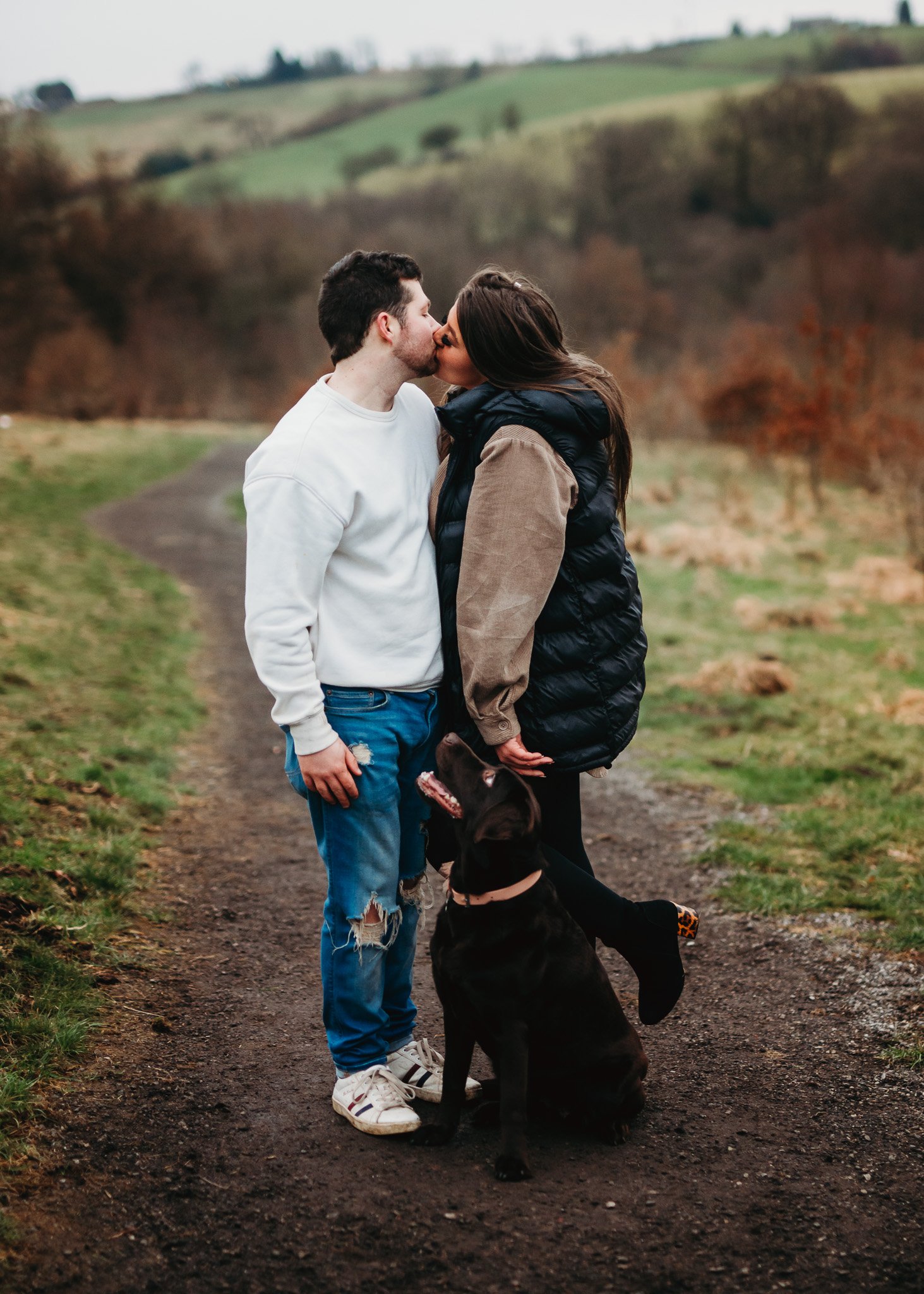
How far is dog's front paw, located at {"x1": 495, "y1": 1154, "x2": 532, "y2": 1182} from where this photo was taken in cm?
287

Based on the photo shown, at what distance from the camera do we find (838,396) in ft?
63.2

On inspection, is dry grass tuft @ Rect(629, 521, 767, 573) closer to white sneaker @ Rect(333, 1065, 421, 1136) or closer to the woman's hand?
the woman's hand

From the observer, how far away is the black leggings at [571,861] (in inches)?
125

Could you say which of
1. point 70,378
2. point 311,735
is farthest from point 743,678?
point 70,378

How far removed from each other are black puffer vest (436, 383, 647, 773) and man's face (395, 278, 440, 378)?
0.58 feet

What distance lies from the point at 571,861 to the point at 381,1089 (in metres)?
0.87

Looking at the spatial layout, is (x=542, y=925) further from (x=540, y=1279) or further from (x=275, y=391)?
(x=275, y=391)

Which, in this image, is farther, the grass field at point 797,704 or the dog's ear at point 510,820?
the grass field at point 797,704

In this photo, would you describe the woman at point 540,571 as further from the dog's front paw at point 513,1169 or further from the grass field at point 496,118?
the grass field at point 496,118

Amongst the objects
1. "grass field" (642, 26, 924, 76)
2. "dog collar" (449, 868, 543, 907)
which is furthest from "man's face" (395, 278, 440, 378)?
"grass field" (642, 26, 924, 76)

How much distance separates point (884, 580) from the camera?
1247 centimetres

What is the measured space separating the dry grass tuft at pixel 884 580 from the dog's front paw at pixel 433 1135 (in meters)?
10.1

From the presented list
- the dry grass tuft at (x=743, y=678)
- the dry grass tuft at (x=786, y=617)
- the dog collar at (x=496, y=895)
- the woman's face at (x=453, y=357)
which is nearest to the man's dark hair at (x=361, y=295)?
the woman's face at (x=453, y=357)

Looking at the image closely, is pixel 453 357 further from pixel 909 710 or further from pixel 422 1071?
pixel 909 710
